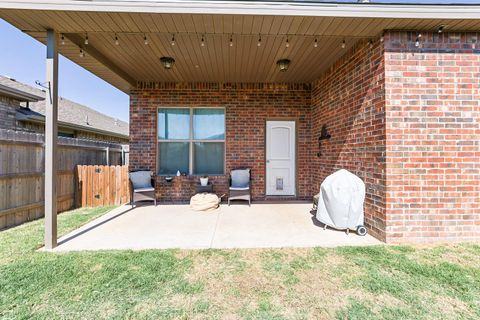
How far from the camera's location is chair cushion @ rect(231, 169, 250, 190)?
512cm

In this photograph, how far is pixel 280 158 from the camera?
5602 mm

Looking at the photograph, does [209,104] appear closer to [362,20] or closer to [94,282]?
[362,20]

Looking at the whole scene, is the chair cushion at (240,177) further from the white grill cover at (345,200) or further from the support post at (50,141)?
the support post at (50,141)

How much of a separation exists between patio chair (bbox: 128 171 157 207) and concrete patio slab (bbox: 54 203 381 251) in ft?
1.29

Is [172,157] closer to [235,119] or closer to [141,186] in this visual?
[141,186]

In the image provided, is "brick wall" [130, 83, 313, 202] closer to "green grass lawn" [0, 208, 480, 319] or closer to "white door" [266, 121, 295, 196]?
"white door" [266, 121, 295, 196]

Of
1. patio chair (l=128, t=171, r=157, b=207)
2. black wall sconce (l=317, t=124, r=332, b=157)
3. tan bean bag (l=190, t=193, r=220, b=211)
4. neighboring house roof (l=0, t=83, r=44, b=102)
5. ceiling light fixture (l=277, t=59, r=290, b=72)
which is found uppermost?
neighboring house roof (l=0, t=83, r=44, b=102)

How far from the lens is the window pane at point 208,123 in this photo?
553 cm

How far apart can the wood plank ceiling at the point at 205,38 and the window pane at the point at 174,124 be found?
90 centimetres

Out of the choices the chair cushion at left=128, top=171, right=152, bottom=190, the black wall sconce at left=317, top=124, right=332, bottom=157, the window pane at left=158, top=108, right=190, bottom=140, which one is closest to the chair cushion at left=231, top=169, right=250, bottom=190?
the window pane at left=158, top=108, right=190, bottom=140

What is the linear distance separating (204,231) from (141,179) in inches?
93.6

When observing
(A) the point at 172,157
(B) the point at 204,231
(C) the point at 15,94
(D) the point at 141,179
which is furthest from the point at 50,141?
(C) the point at 15,94

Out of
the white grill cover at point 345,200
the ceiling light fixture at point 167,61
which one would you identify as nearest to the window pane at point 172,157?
the ceiling light fixture at point 167,61

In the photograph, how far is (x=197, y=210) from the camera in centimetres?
451
